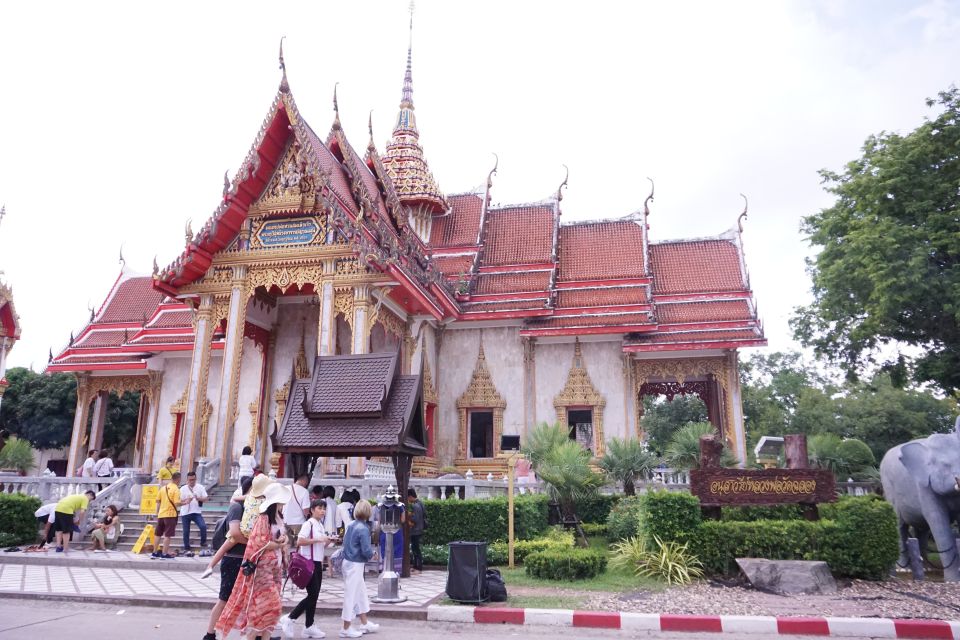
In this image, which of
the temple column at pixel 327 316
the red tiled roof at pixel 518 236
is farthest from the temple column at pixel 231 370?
the red tiled roof at pixel 518 236

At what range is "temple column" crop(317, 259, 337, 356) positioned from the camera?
1344 cm

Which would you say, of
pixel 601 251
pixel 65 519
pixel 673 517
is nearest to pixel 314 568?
pixel 673 517

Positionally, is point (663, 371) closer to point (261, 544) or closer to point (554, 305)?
point (554, 305)

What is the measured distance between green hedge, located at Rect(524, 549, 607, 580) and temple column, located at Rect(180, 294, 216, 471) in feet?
25.3

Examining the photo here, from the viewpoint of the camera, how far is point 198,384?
548 inches

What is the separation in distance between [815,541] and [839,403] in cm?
2531

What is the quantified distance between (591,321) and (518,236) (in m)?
4.23

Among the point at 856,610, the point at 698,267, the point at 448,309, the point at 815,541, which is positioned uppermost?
the point at 698,267

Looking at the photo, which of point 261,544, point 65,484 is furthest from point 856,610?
point 65,484

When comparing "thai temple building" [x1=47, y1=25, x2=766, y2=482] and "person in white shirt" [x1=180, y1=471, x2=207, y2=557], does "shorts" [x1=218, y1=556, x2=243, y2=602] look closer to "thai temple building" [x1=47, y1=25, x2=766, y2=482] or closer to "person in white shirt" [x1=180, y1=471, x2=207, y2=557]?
"person in white shirt" [x1=180, y1=471, x2=207, y2=557]

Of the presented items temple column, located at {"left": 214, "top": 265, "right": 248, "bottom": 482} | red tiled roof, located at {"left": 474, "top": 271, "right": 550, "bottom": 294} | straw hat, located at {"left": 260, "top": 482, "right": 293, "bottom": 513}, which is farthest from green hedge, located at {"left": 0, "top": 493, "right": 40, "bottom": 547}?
red tiled roof, located at {"left": 474, "top": 271, "right": 550, "bottom": 294}

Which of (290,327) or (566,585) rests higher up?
(290,327)

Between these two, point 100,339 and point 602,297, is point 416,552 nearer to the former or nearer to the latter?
point 602,297

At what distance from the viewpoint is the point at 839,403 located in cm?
3061
